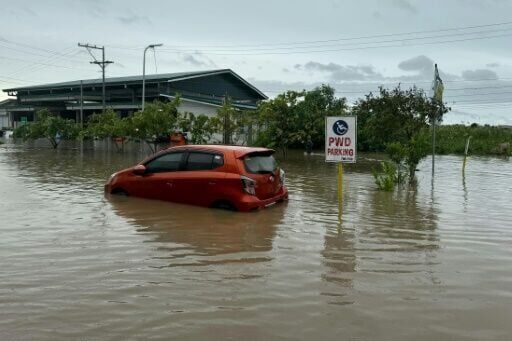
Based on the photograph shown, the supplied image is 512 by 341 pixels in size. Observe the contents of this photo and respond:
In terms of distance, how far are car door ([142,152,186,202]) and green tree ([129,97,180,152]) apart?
22365 millimetres

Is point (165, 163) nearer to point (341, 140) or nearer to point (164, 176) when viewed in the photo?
point (164, 176)

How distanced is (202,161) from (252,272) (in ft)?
16.2

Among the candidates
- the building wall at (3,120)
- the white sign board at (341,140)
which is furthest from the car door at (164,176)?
the building wall at (3,120)

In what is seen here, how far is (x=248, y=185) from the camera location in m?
10.5

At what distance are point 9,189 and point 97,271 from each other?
30.5 ft

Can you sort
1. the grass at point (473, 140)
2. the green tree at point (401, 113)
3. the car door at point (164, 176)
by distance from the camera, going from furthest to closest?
the grass at point (473, 140), the green tree at point (401, 113), the car door at point (164, 176)

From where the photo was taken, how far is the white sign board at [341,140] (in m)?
10.5

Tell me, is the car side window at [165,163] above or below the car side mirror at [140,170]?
above

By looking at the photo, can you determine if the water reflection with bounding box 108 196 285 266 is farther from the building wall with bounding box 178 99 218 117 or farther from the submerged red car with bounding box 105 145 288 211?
the building wall with bounding box 178 99 218 117

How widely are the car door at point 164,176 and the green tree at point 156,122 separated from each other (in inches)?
881

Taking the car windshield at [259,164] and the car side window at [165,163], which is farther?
the car side window at [165,163]

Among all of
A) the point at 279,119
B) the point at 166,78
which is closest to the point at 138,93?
the point at 166,78

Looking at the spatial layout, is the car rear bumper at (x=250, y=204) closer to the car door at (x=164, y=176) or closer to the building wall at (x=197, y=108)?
the car door at (x=164, y=176)

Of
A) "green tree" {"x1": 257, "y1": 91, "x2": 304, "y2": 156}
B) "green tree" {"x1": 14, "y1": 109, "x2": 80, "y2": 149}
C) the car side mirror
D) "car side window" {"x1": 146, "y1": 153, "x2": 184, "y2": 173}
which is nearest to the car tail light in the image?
"car side window" {"x1": 146, "y1": 153, "x2": 184, "y2": 173}
